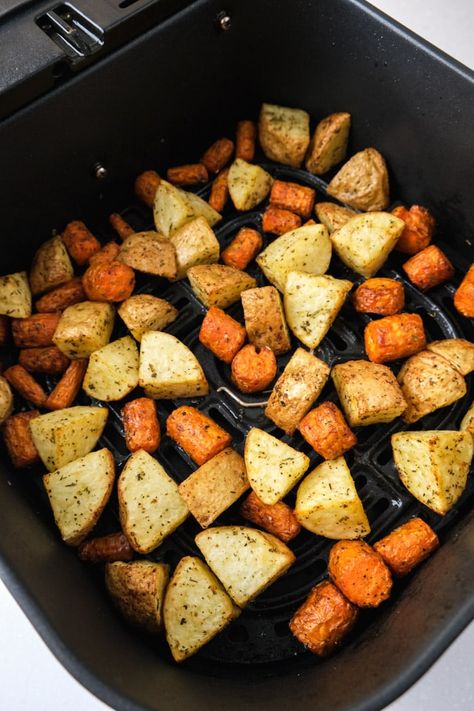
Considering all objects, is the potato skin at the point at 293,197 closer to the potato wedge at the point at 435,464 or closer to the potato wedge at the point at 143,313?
the potato wedge at the point at 143,313

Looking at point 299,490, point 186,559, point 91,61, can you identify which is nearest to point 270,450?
point 299,490

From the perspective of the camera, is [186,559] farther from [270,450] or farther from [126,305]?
[126,305]

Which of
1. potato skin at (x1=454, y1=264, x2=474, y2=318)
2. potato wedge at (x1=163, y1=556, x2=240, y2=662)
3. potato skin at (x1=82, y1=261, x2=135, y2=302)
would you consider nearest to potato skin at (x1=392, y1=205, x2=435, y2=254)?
potato skin at (x1=454, y1=264, x2=474, y2=318)

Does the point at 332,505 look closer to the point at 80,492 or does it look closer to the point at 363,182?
the point at 80,492

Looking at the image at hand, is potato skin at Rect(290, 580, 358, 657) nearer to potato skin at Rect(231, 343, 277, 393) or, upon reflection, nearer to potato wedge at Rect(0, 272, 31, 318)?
potato skin at Rect(231, 343, 277, 393)

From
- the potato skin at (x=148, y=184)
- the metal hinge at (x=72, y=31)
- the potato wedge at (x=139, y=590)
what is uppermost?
the metal hinge at (x=72, y=31)

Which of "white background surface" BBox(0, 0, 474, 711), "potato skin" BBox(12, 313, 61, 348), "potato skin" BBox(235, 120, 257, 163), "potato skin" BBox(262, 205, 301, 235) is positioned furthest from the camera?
"potato skin" BBox(235, 120, 257, 163)

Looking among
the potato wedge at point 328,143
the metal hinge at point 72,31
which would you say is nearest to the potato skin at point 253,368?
the potato wedge at point 328,143

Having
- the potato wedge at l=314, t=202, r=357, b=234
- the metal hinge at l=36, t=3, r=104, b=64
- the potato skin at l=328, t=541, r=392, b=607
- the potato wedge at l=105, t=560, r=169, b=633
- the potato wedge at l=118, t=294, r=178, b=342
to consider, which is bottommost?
the potato skin at l=328, t=541, r=392, b=607
